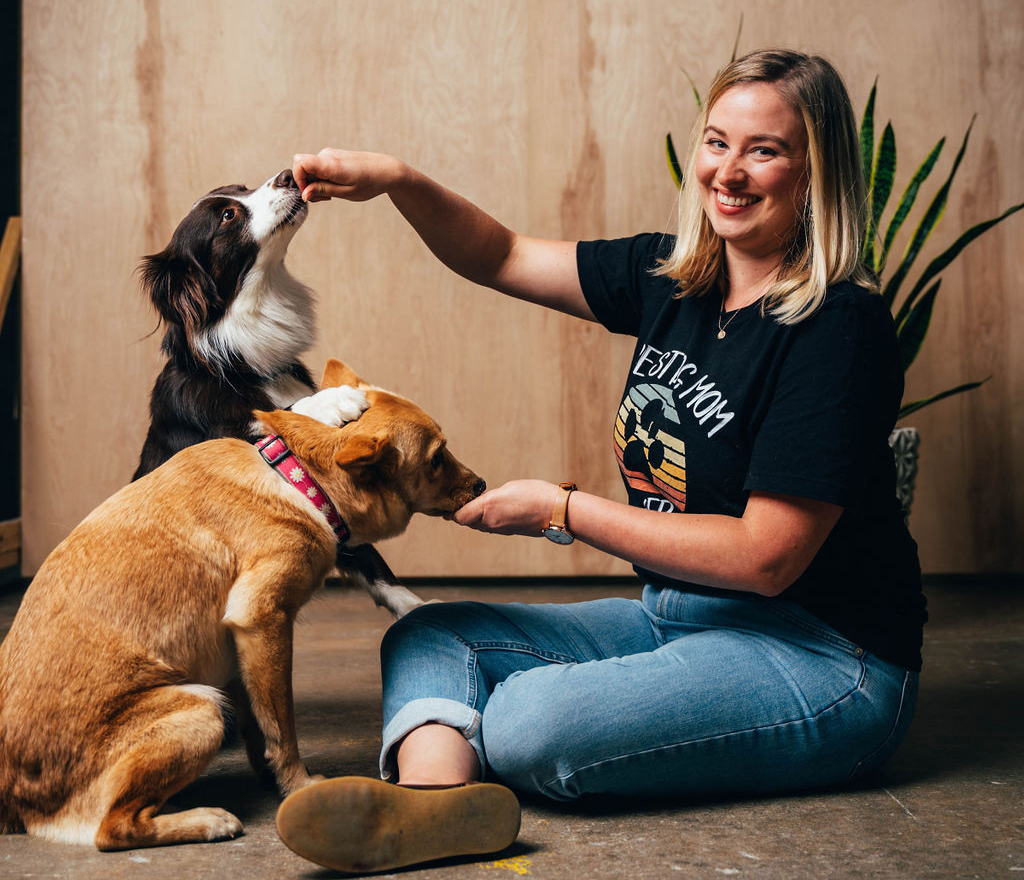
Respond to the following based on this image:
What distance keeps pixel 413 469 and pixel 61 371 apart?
8.23 ft

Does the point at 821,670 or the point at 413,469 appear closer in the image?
the point at 821,670

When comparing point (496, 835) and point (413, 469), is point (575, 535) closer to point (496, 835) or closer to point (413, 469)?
point (413, 469)

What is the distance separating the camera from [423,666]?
165cm

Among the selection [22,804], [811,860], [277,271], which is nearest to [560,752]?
[811,860]

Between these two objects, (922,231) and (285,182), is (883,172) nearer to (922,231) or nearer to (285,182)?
(922,231)

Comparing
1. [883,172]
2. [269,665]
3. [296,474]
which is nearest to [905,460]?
[883,172]

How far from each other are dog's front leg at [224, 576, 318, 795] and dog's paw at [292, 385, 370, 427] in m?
0.36

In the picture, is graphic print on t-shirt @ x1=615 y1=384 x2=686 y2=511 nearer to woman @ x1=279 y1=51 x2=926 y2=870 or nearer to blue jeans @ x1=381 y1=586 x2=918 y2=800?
woman @ x1=279 y1=51 x2=926 y2=870

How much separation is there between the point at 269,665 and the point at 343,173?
0.95 meters

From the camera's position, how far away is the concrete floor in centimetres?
136

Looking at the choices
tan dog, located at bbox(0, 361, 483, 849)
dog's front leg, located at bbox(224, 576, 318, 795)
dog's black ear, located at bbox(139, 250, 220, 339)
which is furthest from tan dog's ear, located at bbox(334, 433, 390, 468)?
dog's black ear, located at bbox(139, 250, 220, 339)

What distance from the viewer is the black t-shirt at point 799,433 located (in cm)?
147

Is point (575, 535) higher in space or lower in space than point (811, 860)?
higher

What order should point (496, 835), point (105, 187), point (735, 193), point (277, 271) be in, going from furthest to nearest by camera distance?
1. point (105, 187)
2. point (277, 271)
3. point (735, 193)
4. point (496, 835)
